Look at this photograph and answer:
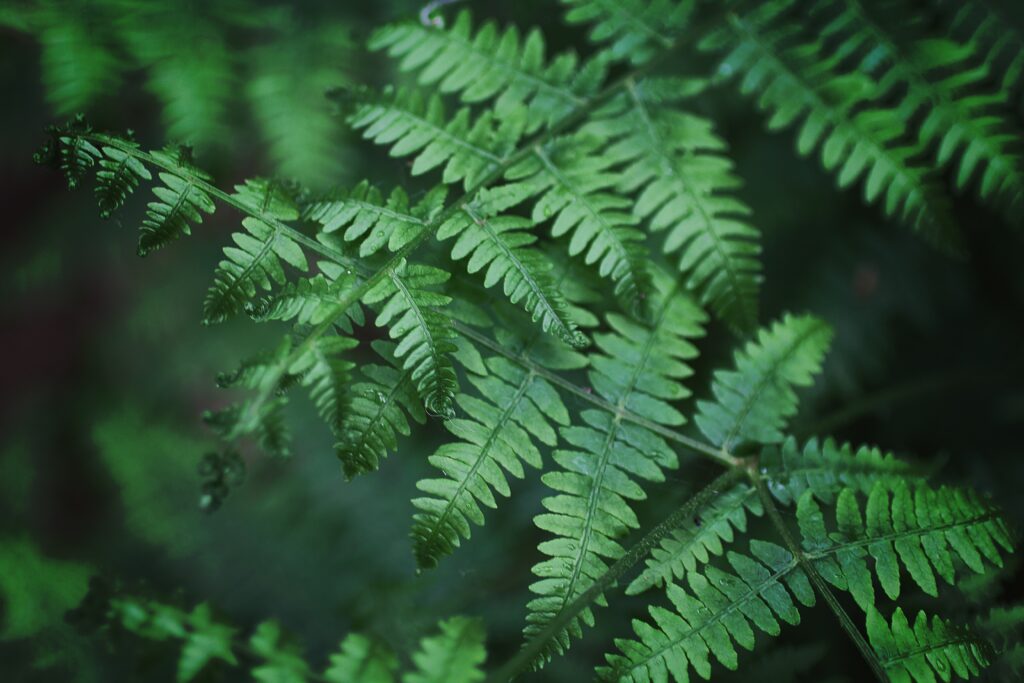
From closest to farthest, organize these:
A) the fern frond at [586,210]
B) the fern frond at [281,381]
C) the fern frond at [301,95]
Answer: the fern frond at [281,381] < the fern frond at [586,210] < the fern frond at [301,95]

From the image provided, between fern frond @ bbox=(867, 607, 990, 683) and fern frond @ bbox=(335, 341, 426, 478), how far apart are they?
1090 mm

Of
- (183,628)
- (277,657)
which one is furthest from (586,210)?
(183,628)

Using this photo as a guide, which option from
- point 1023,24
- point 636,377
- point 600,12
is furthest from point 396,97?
point 1023,24

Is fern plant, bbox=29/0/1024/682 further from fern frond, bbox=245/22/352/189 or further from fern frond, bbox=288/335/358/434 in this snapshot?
fern frond, bbox=245/22/352/189

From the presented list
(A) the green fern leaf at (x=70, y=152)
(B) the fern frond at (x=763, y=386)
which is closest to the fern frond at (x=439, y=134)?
(A) the green fern leaf at (x=70, y=152)

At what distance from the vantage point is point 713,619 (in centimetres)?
148

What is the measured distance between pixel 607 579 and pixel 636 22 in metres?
1.49

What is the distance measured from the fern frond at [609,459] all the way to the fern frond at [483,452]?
0.08m

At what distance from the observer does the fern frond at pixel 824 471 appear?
5.64 feet

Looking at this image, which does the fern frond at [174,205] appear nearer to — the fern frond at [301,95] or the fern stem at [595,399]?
the fern stem at [595,399]

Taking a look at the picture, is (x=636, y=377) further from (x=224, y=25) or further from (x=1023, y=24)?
(x=224, y=25)

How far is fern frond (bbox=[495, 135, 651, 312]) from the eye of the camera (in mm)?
1641

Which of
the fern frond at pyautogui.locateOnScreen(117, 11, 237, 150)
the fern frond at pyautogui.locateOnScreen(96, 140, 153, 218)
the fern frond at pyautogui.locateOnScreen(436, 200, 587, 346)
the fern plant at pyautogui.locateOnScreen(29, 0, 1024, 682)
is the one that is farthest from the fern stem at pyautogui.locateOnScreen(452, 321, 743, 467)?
the fern frond at pyautogui.locateOnScreen(117, 11, 237, 150)

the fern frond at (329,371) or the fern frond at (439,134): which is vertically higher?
the fern frond at (439,134)
